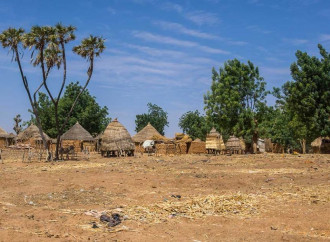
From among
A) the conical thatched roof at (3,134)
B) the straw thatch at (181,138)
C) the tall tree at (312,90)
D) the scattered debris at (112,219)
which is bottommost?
the scattered debris at (112,219)

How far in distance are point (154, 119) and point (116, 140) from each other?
173 ft

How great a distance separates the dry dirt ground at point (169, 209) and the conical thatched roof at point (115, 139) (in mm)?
20410

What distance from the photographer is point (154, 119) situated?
87.1 m

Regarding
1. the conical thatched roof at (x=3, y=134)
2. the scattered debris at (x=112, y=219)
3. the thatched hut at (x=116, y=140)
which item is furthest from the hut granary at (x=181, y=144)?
the conical thatched roof at (x=3, y=134)

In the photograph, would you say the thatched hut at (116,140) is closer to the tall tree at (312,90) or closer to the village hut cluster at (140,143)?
the village hut cluster at (140,143)

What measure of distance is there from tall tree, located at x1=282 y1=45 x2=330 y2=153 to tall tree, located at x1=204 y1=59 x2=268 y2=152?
4075mm

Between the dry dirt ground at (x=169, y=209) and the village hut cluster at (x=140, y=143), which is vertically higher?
the village hut cluster at (x=140, y=143)

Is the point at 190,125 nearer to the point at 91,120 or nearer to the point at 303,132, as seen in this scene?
the point at 91,120

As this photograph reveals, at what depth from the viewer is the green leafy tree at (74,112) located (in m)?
59.9

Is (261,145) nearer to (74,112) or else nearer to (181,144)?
(181,144)

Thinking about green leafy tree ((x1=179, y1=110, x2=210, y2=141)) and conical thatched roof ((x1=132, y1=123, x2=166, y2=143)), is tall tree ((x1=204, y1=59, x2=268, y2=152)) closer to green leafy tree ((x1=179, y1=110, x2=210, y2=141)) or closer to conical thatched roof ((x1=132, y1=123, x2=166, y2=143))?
conical thatched roof ((x1=132, y1=123, x2=166, y2=143))

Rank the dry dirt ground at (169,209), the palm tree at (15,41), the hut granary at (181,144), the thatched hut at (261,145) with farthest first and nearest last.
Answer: the thatched hut at (261,145) < the hut granary at (181,144) < the palm tree at (15,41) < the dry dirt ground at (169,209)

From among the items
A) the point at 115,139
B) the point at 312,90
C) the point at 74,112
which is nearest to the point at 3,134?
the point at 74,112

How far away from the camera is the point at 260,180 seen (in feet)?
43.9
